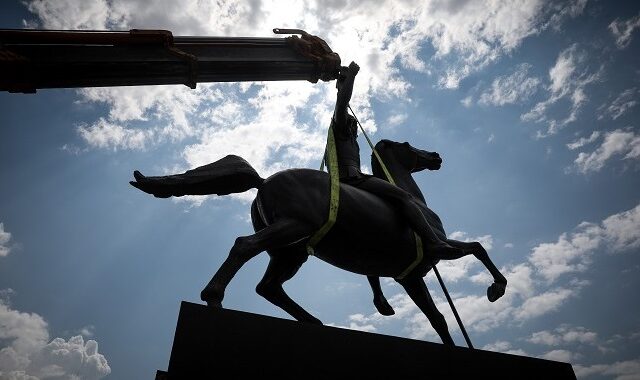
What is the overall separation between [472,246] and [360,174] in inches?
61.8

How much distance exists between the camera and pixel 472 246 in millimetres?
5027

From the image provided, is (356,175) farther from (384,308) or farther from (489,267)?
(489,267)

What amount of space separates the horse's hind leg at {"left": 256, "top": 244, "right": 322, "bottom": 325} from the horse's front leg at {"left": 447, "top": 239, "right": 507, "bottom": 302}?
186 cm

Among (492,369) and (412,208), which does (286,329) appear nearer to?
(492,369)

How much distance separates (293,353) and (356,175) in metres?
2.58

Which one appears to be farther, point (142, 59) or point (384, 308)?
point (384, 308)

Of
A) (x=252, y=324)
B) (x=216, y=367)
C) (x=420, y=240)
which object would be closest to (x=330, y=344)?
(x=252, y=324)

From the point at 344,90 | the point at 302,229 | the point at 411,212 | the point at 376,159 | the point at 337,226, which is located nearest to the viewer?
the point at 302,229

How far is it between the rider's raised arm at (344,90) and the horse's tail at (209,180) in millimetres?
1465

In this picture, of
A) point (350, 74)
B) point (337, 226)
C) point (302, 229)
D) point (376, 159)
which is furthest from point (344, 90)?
point (302, 229)

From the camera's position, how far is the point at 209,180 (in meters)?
4.17

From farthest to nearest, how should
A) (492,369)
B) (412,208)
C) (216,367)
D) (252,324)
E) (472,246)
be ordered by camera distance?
(472,246) → (412,208) → (492,369) → (252,324) → (216,367)

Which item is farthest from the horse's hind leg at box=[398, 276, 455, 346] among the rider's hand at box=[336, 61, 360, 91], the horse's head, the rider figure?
the rider's hand at box=[336, 61, 360, 91]

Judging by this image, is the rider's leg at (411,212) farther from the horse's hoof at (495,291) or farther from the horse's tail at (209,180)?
the horse's tail at (209,180)
